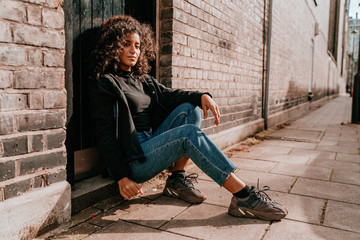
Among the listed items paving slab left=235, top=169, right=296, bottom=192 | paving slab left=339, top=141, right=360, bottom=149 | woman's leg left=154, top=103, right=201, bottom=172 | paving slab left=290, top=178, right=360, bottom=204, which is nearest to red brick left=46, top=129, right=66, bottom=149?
woman's leg left=154, top=103, right=201, bottom=172

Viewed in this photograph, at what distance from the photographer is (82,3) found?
2316 mm

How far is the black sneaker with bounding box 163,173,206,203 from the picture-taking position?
2436 millimetres

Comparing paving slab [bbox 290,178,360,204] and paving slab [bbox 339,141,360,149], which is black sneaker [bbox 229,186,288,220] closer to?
paving slab [bbox 290,178,360,204]

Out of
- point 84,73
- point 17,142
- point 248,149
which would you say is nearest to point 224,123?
point 248,149

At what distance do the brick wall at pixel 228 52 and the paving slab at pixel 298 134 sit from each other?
1.93 feet

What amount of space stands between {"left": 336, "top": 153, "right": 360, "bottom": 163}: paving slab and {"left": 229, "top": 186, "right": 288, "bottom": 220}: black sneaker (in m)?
2.33

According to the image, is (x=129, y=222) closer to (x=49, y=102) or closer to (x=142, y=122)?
(x=142, y=122)

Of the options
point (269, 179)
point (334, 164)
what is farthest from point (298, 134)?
point (269, 179)

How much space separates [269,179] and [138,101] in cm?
168

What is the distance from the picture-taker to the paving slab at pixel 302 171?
3269 mm

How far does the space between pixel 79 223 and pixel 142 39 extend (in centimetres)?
151

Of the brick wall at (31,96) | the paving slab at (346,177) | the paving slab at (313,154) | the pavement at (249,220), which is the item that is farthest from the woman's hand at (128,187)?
the paving slab at (313,154)

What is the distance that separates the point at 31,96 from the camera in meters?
1.75

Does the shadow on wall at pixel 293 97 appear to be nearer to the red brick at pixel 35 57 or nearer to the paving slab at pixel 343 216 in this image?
the paving slab at pixel 343 216
